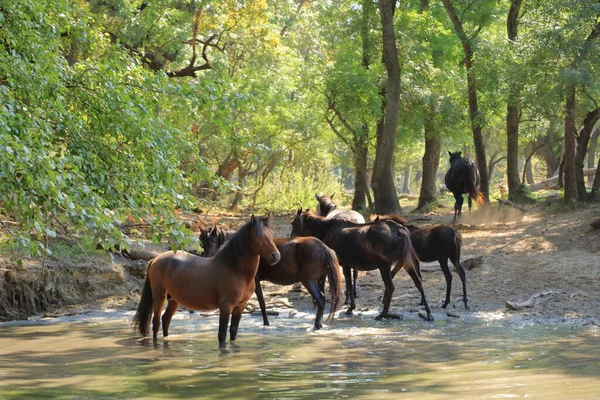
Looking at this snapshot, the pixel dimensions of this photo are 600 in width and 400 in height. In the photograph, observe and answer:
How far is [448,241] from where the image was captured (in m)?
13.1

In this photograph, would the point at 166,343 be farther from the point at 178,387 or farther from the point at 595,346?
the point at 595,346

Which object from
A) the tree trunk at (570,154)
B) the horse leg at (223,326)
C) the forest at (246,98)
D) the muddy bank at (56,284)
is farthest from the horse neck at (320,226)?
the tree trunk at (570,154)

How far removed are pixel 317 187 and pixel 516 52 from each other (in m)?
14.3

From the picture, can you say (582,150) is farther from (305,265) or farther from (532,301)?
(305,265)

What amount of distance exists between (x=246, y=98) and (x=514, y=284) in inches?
240

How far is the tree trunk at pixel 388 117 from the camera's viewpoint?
911 inches

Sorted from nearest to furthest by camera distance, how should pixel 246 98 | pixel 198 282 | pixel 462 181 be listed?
pixel 198 282
pixel 246 98
pixel 462 181

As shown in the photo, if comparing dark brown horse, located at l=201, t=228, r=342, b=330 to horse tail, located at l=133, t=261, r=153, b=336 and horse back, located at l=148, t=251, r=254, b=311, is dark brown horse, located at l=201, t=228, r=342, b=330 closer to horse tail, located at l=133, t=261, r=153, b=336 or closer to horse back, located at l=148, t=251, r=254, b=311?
horse back, located at l=148, t=251, r=254, b=311

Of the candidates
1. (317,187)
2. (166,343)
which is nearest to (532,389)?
(166,343)

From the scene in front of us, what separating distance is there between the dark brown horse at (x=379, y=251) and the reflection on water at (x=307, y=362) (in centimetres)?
72

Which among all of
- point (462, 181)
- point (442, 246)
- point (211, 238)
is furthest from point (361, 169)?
point (211, 238)

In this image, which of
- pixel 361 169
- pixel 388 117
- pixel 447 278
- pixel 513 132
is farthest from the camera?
pixel 361 169

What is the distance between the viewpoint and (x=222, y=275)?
1011cm

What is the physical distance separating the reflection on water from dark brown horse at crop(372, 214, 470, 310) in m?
1.48
